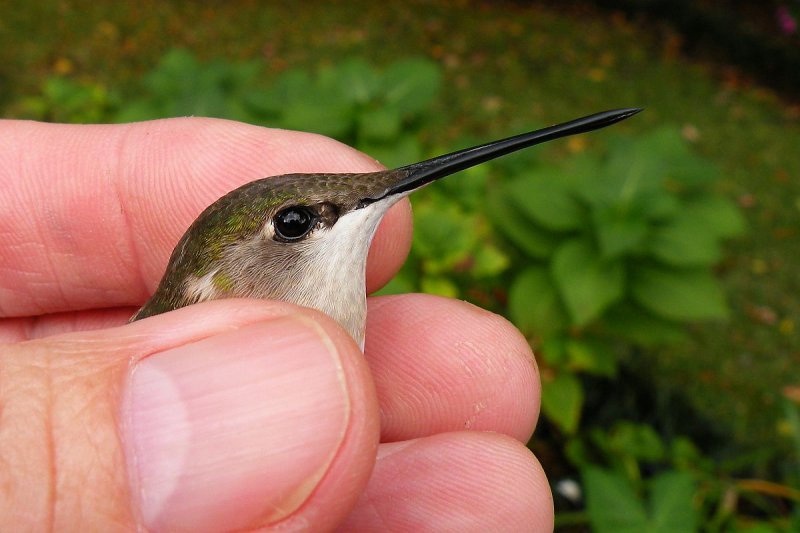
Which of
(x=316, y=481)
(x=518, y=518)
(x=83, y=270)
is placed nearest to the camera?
(x=316, y=481)

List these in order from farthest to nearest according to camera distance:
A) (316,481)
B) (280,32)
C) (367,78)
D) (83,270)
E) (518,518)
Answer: (280,32), (367,78), (83,270), (518,518), (316,481)

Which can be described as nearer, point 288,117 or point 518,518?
point 518,518

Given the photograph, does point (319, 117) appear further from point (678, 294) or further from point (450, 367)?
point (678, 294)

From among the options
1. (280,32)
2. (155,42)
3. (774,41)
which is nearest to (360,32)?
(280,32)

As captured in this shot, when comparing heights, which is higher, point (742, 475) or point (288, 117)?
point (288, 117)

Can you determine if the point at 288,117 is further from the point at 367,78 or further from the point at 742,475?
the point at 742,475

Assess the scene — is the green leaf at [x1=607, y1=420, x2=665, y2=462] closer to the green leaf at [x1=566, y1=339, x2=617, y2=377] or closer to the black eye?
the green leaf at [x1=566, y1=339, x2=617, y2=377]
